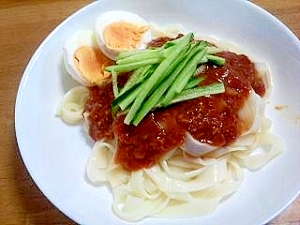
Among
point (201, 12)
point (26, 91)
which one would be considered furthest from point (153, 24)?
point (26, 91)

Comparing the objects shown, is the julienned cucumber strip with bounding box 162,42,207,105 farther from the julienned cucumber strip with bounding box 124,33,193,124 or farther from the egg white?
the egg white

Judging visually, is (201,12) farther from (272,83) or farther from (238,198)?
(238,198)

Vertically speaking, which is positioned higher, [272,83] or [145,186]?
[272,83]

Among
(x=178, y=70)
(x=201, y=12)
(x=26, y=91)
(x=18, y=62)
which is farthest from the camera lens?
(x=18, y=62)

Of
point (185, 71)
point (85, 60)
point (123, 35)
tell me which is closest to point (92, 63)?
point (85, 60)

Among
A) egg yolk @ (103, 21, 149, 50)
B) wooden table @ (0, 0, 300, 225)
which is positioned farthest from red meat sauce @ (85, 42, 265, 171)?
wooden table @ (0, 0, 300, 225)

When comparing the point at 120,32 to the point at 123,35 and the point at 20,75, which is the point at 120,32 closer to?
the point at 123,35

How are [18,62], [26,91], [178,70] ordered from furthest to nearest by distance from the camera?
1. [18,62]
2. [26,91]
3. [178,70]
